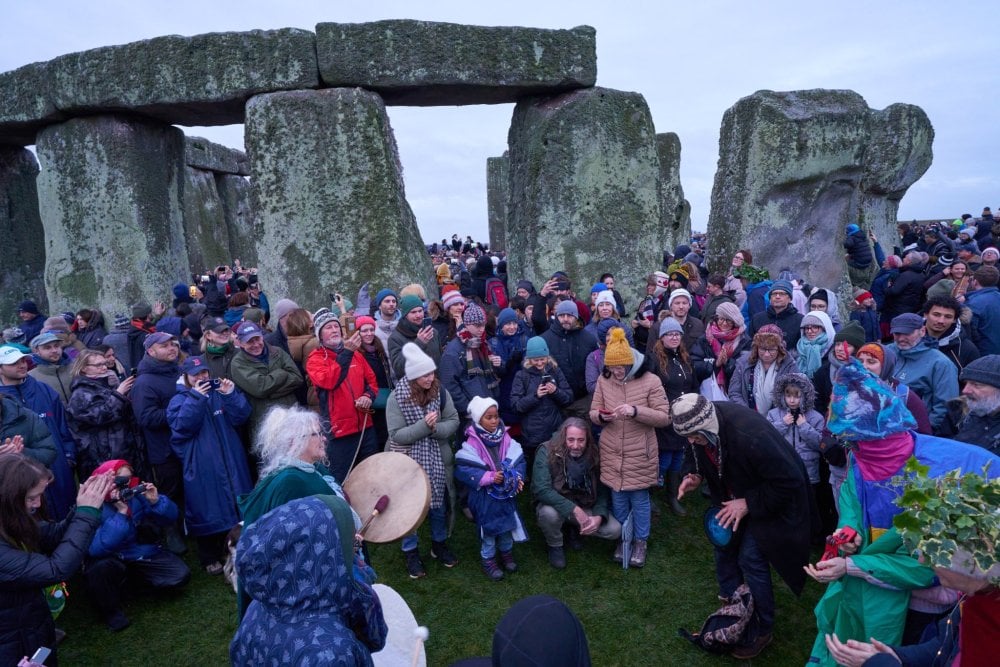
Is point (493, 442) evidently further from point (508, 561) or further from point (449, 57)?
point (449, 57)

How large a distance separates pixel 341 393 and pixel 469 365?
3.30 ft

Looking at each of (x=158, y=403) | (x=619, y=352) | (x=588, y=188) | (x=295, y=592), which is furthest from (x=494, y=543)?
(x=588, y=188)

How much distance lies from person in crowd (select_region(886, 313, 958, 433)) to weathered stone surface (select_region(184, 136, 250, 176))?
14270mm

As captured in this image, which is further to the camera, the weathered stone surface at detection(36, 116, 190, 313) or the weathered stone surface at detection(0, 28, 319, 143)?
the weathered stone surface at detection(36, 116, 190, 313)

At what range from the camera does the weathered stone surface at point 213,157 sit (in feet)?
49.6

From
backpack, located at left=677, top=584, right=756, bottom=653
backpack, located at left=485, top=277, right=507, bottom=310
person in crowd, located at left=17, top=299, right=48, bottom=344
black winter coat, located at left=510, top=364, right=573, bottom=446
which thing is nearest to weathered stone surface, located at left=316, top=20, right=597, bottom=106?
backpack, located at left=485, top=277, right=507, bottom=310

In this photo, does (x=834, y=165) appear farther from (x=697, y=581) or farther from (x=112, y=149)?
(x=112, y=149)

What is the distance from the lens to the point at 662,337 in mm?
4938

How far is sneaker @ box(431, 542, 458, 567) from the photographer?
4469 mm

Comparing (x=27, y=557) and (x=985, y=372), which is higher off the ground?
(x=985, y=372)

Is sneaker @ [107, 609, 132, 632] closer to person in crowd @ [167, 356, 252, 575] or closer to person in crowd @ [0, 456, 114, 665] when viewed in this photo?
person in crowd @ [167, 356, 252, 575]

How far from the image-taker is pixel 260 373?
451 cm

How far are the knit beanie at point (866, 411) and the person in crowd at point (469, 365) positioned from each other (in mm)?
2714

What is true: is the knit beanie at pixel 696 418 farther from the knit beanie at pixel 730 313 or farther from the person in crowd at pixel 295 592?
the knit beanie at pixel 730 313
